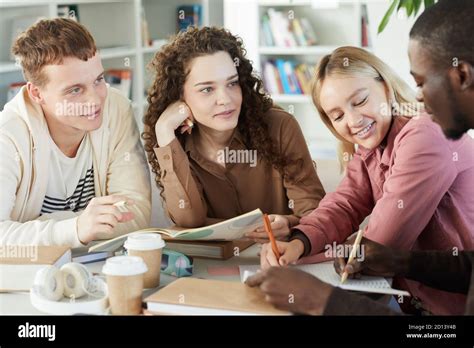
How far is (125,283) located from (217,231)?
27 centimetres

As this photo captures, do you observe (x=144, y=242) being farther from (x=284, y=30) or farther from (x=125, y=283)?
(x=284, y=30)

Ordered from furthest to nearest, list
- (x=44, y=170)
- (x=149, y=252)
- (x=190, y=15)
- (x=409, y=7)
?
(x=190, y=15), (x=409, y=7), (x=44, y=170), (x=149, y=252)

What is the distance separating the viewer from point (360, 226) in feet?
5.68

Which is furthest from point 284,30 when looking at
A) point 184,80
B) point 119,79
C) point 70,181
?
point 70,181

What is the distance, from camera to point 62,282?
1.27 m

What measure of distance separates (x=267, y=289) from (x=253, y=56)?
3.75 meters

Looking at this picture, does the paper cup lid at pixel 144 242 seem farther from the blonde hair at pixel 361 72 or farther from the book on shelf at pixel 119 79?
the book on shelf at pixel 119 79

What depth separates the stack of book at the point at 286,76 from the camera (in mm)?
4707

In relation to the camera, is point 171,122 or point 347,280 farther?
point 171,122

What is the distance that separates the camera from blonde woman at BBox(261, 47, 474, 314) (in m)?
1.43

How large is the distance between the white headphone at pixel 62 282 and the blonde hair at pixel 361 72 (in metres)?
0.63

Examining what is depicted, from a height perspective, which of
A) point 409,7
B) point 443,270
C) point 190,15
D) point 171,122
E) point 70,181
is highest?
point 190,15
